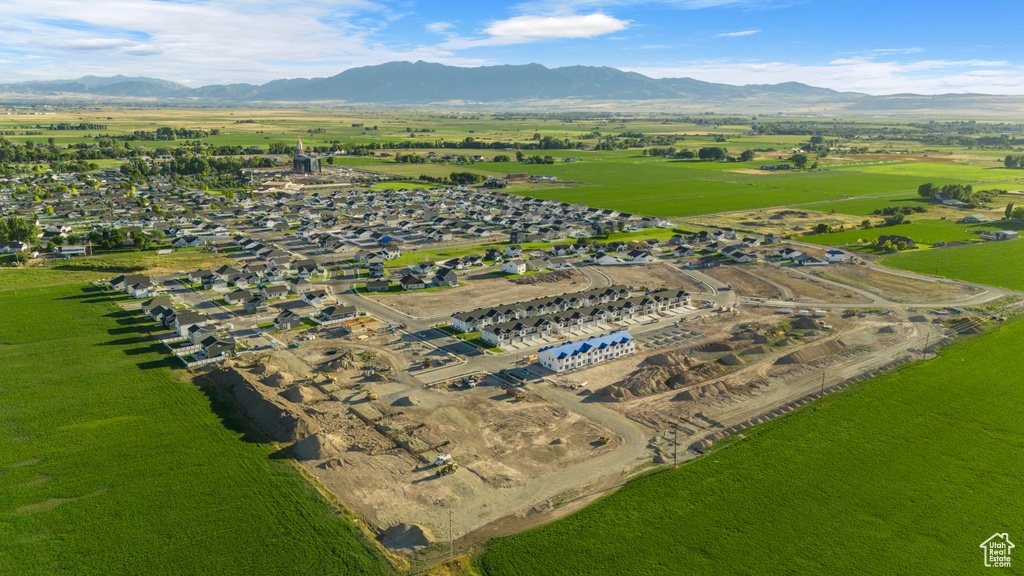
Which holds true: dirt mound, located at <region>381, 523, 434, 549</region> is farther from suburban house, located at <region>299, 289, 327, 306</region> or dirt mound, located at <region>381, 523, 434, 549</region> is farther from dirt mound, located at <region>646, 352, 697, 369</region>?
suburban house, located at <region>299, 289, 327, 306</region>

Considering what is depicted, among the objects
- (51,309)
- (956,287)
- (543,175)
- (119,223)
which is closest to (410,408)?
(51,309)

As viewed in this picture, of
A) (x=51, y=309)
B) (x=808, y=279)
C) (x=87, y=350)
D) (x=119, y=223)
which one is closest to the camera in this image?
Answer: (x=87, y=350)

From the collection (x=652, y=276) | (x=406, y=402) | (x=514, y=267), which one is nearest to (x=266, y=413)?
(x=406, y=402)

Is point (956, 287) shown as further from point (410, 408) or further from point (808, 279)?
point (410, 408)

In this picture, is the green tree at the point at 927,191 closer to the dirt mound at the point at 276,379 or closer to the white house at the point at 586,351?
the white house at the point at 586,351

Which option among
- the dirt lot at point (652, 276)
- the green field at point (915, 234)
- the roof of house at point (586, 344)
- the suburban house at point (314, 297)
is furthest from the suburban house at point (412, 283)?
the green field at point (915, 234)

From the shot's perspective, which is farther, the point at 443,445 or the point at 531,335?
the point at 531,335

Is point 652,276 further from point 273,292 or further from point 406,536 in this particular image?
point 406,536

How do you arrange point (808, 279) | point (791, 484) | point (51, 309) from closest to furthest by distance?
1. point (791, 484)
2. point (51, 309)
3. point (808, 279)
